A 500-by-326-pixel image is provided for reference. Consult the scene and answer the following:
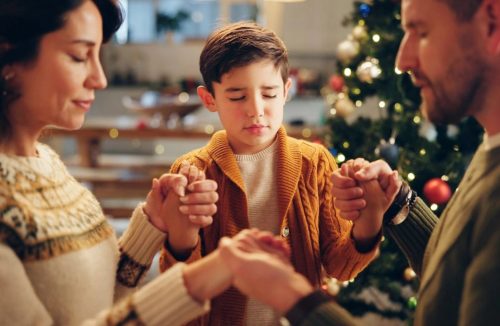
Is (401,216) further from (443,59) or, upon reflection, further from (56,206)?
(56,206)

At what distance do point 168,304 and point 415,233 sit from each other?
24.1 inches

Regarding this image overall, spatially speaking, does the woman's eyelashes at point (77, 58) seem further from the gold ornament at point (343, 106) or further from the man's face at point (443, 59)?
the gold ornament at point (343, 106)

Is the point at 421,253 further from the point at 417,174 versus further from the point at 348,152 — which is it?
the point at 348,152

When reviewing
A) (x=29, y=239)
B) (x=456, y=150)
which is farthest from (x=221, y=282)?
(x=456, y=150)

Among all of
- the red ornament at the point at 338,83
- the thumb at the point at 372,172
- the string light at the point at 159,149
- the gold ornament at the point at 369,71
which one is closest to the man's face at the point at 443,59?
the thumb at the point at 372,172

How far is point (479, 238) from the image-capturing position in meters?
0.86

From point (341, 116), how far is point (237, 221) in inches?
65.8

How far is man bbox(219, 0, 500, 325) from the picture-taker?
84 cm

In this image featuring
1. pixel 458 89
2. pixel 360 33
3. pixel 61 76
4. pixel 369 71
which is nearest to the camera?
pixel 458 89

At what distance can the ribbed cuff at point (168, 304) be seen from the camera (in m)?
0.93

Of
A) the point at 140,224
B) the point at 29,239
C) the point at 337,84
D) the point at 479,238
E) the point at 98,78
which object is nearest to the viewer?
the point at 479,238

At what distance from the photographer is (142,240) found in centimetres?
124

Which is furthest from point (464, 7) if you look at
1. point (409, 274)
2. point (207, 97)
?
point (409, 274)

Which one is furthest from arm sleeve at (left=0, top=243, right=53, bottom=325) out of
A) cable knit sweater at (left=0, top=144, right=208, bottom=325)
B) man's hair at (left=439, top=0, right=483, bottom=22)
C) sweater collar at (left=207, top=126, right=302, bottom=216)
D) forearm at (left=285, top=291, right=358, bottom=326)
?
man's hair at (left=439, top=0, right=483, bottom=22)
